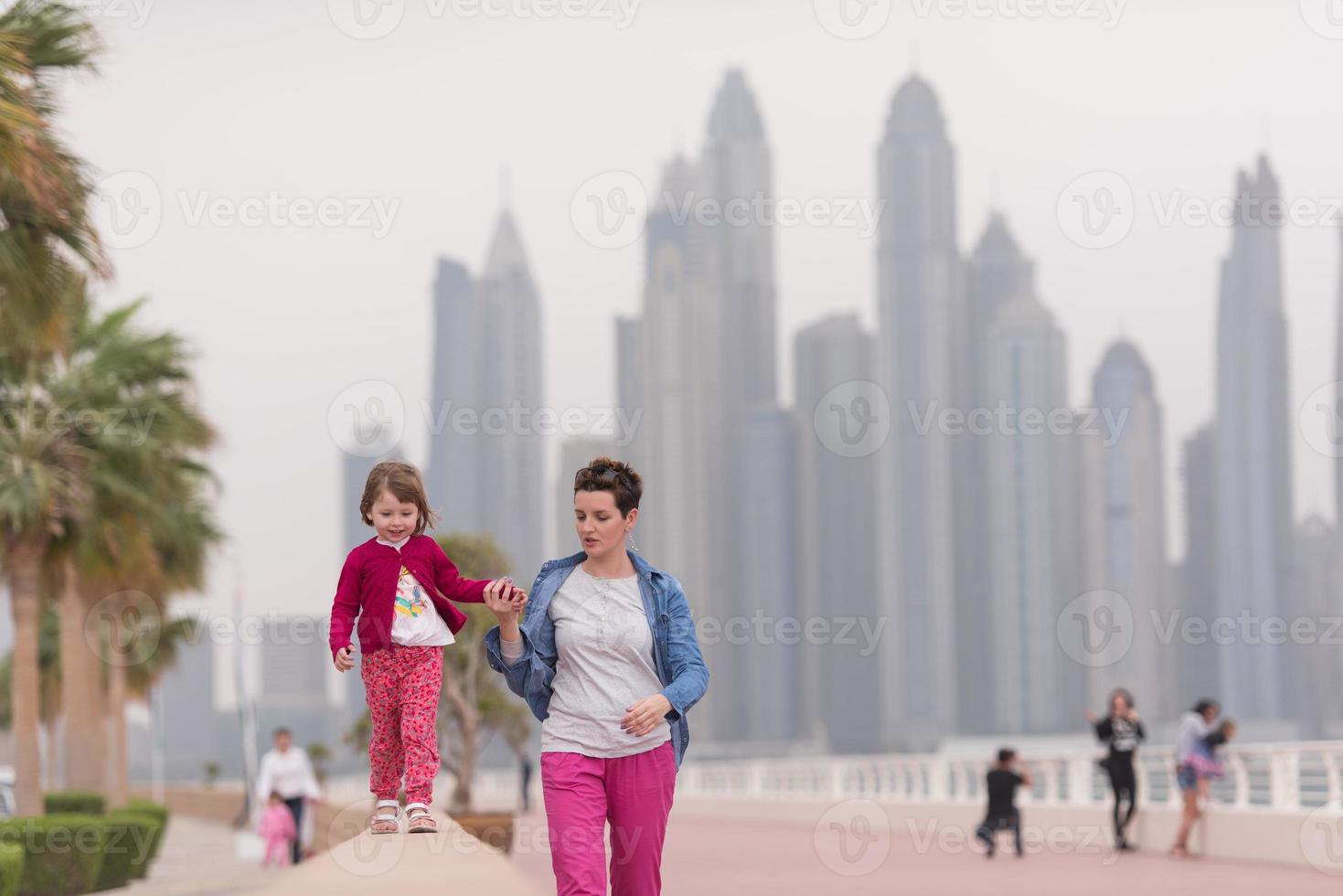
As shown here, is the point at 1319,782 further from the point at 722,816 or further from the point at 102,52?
the point at 722,816

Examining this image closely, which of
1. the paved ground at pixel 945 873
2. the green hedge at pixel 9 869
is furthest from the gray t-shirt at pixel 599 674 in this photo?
the paved ground at pixel 945 873

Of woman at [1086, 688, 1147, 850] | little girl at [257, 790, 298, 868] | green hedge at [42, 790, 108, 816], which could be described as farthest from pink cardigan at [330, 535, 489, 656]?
green hedge at [42, 790, 108, 816]

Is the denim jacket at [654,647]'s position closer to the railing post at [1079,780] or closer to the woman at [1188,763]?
the woman at [1188,763]

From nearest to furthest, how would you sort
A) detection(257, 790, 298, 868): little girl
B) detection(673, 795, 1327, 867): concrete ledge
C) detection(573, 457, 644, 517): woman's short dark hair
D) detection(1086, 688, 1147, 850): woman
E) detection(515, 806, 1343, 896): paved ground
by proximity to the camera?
1. detection(573, 457, 644, 517): woman's short dark hair
2. detection(515, 806, 1343, 896): paved ground
3. detection(673, 795, 1327, 867): concrete ledge
4. detection(257, 790, 298, 868): little girl
5. detection(1086, 688, 1147, 850): woman

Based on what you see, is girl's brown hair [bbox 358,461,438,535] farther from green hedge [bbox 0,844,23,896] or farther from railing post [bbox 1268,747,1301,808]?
railing post [bbox 1268,747,1301,808]

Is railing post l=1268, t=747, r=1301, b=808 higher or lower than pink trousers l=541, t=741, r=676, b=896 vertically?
lower

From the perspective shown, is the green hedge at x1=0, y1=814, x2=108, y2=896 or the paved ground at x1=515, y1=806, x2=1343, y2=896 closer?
the paved ground at x1=515, y1=806, x2=1343, y2=896

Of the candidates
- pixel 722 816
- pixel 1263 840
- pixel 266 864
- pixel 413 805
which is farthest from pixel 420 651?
pixel 722 816

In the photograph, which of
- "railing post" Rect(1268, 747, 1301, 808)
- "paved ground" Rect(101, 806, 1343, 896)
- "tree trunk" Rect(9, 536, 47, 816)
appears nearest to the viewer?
"paved ground" Rect(101, 806, 1343, 896)

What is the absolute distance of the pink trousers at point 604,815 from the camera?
6016 millimetres

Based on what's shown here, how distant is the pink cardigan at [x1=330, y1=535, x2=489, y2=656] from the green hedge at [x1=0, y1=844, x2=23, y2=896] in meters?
7.56

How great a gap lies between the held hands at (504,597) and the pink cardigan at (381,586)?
794mm

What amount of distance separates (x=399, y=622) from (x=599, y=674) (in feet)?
3.12

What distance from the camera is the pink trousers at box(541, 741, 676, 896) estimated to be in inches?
237
